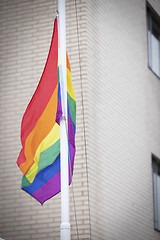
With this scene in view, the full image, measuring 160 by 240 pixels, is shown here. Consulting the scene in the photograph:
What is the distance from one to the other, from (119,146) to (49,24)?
118 inches

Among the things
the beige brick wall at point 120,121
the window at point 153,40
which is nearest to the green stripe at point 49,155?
the beige brick wall at point 120,121

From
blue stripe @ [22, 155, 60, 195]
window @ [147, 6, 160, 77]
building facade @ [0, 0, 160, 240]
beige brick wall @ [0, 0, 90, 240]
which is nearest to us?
blue stripe @ [22, 155, 60, 195]

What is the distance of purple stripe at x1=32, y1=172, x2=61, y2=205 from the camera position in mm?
7773

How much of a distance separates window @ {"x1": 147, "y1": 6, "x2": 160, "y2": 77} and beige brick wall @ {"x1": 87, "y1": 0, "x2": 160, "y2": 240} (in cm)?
53

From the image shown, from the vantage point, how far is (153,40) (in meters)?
16.5

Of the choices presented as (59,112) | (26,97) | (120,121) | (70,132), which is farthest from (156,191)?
(59,112)

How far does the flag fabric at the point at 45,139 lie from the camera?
779cm

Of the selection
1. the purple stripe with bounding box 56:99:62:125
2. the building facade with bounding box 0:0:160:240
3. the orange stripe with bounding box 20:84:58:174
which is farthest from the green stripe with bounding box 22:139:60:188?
the building facade with bounding box 0:0:160:240

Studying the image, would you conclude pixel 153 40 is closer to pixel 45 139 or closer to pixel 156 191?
pixel 156 191

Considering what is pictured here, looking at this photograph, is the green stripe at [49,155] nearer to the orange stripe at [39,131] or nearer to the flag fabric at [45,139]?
the flag fabric at [45,139]

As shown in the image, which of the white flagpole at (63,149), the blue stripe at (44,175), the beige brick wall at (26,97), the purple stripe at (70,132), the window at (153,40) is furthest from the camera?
the window at (153,40)

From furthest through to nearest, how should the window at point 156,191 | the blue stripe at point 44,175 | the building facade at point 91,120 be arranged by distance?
the window at point 156,191, the building facade at point 91,120, the blue stripe at point 44,175

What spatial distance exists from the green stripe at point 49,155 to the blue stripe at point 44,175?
5cm

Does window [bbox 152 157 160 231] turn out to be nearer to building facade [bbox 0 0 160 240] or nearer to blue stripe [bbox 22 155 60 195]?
building facade [bbox 0 0 160 240]
